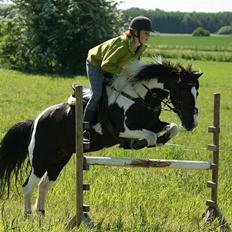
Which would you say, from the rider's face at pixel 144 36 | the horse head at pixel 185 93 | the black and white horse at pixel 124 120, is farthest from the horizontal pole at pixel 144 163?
the rider's face at pixel 144 36

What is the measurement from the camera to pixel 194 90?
21.8ft

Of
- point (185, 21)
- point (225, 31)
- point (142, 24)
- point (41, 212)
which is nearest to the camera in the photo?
point (142, 24)

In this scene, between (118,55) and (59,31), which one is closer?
(118,55)

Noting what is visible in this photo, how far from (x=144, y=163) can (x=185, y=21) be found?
142 meters

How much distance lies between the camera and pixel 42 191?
7.26 metres

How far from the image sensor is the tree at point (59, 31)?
107 ft

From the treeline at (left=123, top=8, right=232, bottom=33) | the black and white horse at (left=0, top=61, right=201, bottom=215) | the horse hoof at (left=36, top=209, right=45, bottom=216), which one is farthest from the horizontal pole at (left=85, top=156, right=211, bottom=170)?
the treeline at (left=123, top=8, right=232, bottom=33)

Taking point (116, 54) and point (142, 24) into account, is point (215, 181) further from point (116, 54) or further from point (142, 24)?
point (142, 24)

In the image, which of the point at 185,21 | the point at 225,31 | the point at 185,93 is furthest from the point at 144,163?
the point at 185,21

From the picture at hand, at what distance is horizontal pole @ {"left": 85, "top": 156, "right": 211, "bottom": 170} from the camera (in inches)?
246

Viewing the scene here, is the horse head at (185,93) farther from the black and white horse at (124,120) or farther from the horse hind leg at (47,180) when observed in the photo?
the horse hind leg at (47,180)

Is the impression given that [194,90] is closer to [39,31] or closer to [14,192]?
[14,192]

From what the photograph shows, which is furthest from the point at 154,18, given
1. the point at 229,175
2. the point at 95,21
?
the point at 229,175

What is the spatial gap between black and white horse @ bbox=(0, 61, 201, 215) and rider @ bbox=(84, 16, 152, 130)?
149 millimetres
